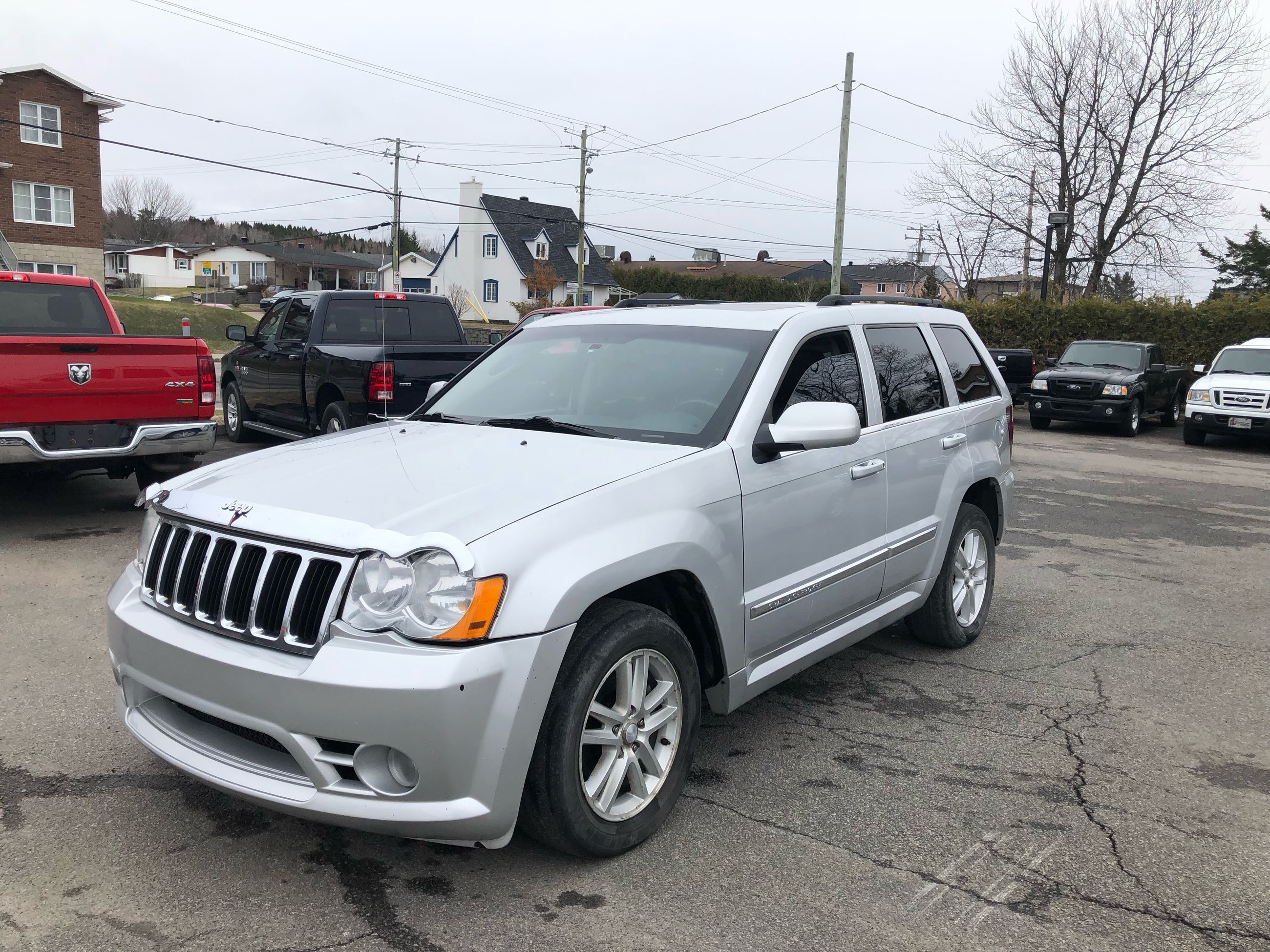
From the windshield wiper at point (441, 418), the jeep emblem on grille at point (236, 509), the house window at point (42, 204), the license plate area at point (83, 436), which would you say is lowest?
the license plate area at point (83, 436)

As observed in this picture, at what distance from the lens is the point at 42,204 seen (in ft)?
131

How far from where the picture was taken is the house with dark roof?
65.9 metres

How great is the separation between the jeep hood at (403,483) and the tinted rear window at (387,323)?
7.49 meters

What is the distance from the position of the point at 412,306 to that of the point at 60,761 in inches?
329

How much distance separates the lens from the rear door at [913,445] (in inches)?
181

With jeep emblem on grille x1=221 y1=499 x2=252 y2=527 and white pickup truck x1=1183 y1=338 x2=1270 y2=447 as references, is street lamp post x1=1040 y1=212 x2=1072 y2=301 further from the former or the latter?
jeep emblem on grille x1=221 y1=499 x2=252 y2=527

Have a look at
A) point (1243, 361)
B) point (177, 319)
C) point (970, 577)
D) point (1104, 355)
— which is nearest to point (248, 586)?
point (970, 577)

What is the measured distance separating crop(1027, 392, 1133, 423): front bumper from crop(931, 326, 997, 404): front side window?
13942 mm

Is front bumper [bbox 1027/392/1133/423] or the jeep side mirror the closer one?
the jeep side mirror

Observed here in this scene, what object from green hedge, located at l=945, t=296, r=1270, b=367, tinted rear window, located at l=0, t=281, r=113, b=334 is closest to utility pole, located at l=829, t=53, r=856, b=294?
green hedge, located at l=945, t=296, r=1270, b=367

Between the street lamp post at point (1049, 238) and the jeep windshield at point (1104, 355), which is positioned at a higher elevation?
the street lamp post at point (1049, 238)

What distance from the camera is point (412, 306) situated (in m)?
11.6

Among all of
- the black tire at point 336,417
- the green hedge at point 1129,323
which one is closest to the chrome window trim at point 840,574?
the black tire at point 336,417

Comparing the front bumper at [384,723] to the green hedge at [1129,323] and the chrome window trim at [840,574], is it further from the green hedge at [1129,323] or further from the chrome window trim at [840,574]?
the green hedge at [1129,323]
